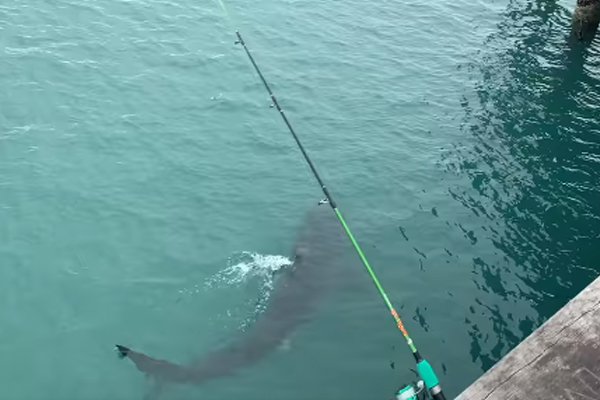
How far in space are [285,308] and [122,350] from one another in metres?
2.91

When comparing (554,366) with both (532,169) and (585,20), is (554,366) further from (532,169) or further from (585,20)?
(585,20)

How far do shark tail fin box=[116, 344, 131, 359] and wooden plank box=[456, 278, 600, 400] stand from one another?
18.5 feet

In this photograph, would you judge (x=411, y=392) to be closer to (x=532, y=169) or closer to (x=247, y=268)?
(x=247, y=268)

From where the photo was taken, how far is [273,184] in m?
14.3

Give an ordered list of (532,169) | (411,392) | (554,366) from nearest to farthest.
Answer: (554,366), (411,392), (532,169)

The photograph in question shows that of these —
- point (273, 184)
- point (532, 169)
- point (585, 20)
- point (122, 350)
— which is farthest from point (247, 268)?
point (585, 20)

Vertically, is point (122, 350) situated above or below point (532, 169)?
below

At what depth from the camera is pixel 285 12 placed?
2198cm

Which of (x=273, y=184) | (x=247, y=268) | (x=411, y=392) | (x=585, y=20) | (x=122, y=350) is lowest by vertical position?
(x=122, y=350)

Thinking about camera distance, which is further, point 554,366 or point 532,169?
Result: point 532,169

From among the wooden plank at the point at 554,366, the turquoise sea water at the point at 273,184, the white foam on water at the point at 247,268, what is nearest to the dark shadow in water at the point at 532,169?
the turquoise sea water at the point at 273,184

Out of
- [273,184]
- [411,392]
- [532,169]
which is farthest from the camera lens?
[532,169]

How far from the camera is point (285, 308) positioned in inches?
436

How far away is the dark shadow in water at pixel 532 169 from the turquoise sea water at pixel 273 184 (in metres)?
0.06
